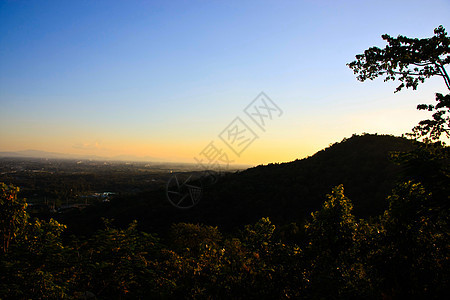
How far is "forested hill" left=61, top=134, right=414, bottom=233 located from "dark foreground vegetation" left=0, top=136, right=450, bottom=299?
23013 mm

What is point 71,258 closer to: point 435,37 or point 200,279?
point 200,279

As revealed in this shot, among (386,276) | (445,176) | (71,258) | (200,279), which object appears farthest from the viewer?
(71,258)

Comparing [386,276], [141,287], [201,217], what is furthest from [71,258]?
[201,217]

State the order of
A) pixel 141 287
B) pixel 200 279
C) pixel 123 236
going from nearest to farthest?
1. pixel 200 279
2. pixel 141 287
3. pixel 123 236

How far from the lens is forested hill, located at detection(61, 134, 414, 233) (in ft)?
114

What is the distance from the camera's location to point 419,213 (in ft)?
24.3

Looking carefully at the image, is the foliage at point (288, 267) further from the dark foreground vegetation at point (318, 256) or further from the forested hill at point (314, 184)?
the forested hill at point (314, 184)

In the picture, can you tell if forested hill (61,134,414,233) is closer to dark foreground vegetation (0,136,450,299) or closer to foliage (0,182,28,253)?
dark foreground vegetation (0,136,450,299)

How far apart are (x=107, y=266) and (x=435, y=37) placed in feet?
44.5

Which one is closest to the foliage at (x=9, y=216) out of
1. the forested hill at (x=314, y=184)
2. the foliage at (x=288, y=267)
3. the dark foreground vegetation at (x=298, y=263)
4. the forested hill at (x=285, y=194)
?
the dark foreground vegetation at (x=298, y=263)

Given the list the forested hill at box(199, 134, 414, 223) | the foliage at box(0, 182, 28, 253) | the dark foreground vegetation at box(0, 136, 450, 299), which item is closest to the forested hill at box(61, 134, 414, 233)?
the forested hill at box(199, 134, 414, 223)

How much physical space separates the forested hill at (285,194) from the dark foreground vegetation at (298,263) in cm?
2301

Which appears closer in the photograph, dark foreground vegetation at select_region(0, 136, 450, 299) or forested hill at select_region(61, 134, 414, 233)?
dark foreground vegetation at select_region(0, 136, 450, 299)

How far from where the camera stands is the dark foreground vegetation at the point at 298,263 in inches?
275
